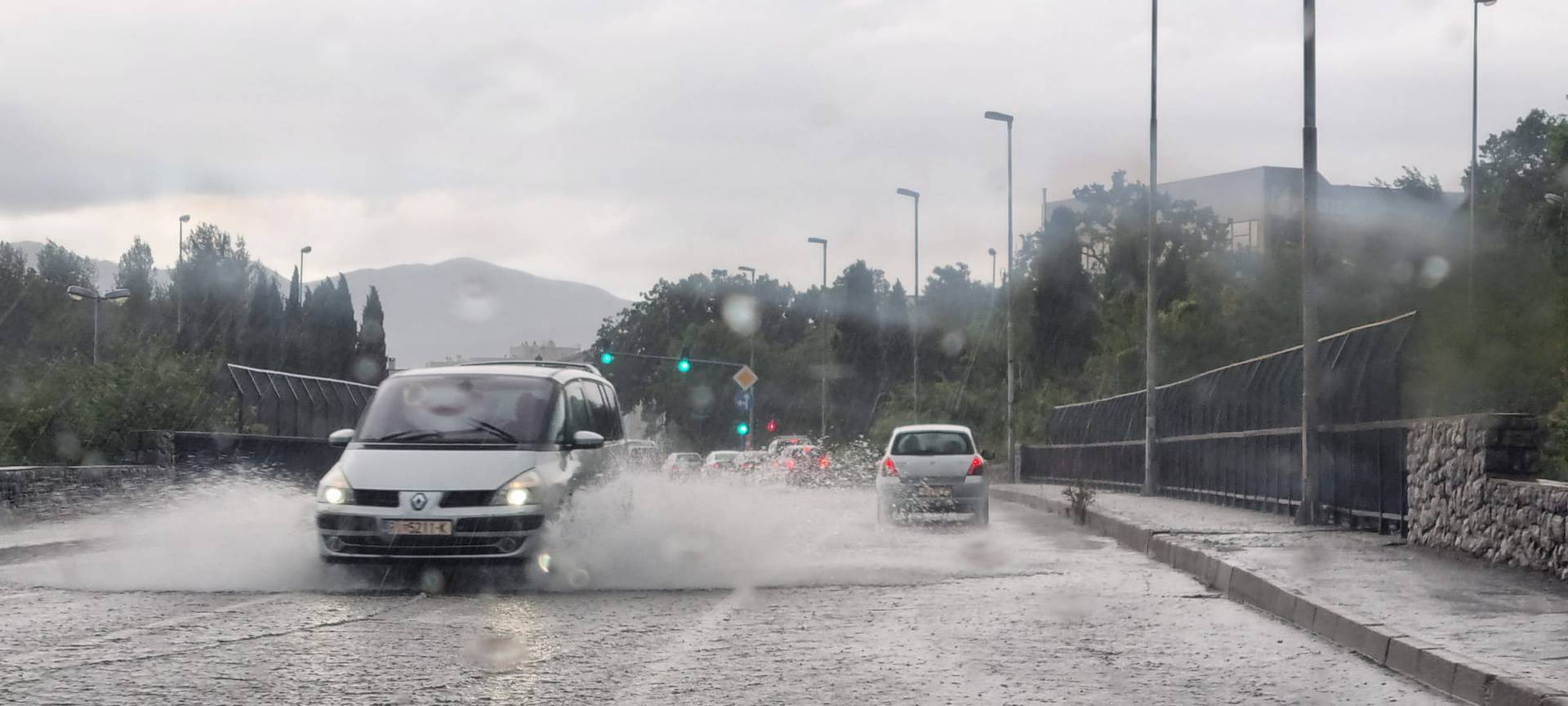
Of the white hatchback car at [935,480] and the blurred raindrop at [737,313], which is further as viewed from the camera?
the blurred raindrop at [737,313]

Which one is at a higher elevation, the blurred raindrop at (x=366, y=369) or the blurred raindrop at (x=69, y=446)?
the blurred raindrop at (x=366, y=369)

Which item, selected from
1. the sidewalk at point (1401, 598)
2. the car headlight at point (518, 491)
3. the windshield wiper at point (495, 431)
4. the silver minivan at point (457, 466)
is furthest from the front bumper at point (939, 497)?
the car headlight at point (518, 491)

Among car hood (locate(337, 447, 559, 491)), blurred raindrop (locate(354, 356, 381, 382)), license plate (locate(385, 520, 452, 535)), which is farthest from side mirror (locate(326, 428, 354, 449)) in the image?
blurred raindrop (locate(354, 356, 381, 382))

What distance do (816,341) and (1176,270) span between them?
48319 millimetres

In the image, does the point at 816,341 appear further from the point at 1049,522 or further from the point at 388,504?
the point at 388,504

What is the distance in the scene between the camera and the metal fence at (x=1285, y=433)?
18.9 m

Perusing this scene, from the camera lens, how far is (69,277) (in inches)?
5482

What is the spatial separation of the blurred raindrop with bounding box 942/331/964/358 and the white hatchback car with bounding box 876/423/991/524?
72.8m

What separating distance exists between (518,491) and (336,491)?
139 cm

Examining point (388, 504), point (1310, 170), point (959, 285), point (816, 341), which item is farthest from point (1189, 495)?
point (816, 341)

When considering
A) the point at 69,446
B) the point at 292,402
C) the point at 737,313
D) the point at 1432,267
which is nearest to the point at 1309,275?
the point at 292,402

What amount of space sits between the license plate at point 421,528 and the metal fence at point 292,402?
18.7 metres

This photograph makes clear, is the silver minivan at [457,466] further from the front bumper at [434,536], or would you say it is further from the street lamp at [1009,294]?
the street lamp at [1009,294]

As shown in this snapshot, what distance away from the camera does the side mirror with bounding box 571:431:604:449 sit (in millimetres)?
14672
